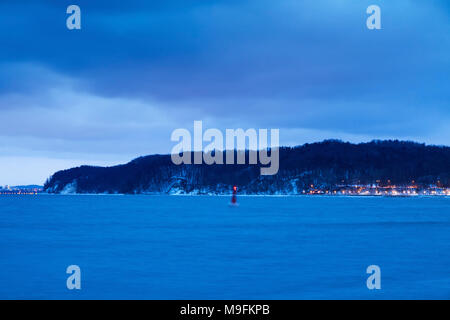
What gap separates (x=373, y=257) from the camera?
30.0 meters

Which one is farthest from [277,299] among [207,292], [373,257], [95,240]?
[95,240]

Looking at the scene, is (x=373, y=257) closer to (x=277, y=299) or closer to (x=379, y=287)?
(x=379, y=287)

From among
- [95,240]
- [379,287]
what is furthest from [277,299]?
[95,240]

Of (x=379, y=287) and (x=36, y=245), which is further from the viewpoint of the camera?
(x=36, y=245)

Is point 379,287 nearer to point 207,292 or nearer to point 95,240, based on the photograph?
point 207,292
